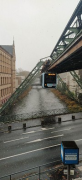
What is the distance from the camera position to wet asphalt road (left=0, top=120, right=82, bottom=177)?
40.8ft

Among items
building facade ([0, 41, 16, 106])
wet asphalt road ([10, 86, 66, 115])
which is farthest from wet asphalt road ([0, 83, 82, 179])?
building facade ([0, 41, 16, 106])

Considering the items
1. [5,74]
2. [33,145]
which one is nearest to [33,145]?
[33,145]

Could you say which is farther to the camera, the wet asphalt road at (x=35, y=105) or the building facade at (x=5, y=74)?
the building facade at (x=5, y=74)

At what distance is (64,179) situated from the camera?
9.88 meters

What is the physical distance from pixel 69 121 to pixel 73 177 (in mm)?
14340

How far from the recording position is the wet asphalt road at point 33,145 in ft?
40.8

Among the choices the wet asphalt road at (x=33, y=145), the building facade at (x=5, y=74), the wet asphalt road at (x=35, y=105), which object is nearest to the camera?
the wet asphalt road at (x=33, y=145)

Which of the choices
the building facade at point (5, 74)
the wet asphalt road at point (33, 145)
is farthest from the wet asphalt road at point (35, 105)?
the wet asphalt road at point (33, 145)

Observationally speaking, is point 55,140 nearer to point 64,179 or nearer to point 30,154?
point 30,154

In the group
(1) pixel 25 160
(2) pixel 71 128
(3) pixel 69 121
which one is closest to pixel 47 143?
(1) pixel 25 160

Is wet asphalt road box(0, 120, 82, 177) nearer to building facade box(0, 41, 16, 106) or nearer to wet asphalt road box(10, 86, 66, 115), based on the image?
wet asphalt road box(10, 86, 66, 115)

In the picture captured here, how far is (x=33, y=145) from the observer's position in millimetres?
15695

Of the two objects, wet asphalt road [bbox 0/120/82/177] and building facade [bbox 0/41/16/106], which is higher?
building facade [bbox 0/41/16/106]

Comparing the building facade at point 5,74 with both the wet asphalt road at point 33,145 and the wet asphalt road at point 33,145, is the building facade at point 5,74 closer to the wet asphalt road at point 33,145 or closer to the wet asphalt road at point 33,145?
the wet asphalt road at point 33,145
